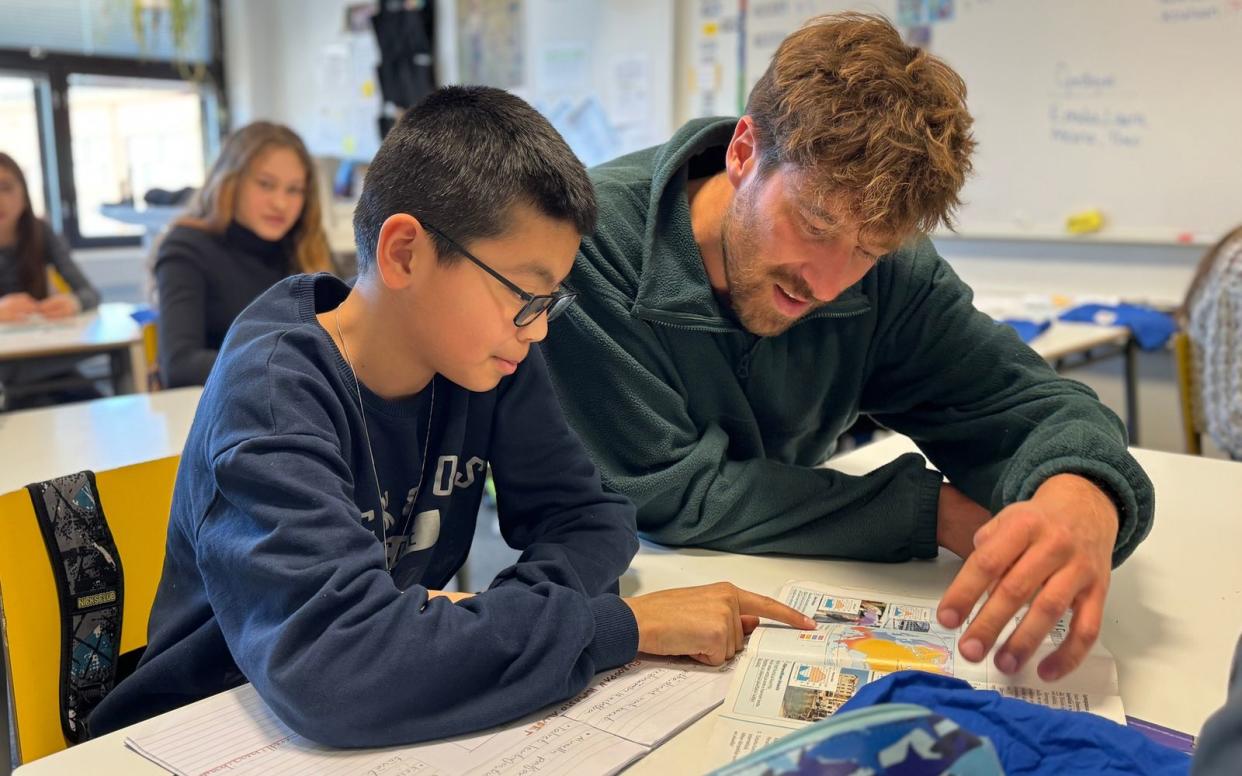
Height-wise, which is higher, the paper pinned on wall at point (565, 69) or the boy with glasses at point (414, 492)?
the paper pinned on wall at point (565, 69)

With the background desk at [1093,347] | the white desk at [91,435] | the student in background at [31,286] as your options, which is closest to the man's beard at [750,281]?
the white desk at [91,435]

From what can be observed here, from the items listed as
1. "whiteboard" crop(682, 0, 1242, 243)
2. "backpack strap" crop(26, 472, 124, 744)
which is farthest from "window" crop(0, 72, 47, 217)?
"backpack strap" crop(26, 472, 124, 744)

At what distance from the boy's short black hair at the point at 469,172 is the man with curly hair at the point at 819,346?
0.23 m

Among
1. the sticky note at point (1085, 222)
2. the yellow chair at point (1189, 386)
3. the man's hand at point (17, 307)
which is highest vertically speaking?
the sticky note at point (1085, 222)

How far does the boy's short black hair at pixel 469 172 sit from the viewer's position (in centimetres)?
97

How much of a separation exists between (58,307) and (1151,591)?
3.71m

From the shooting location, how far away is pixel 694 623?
2.99ft

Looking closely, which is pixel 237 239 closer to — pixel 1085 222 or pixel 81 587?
pixel 81 587

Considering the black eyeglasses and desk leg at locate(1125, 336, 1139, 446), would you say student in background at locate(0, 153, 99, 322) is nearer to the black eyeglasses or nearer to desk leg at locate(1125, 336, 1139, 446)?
the black eyeglasses

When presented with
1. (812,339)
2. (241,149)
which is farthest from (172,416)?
(812,339)

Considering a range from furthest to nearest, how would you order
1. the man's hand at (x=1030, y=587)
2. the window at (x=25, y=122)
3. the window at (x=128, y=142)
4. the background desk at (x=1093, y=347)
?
the window at (x=128, y=142), the window at (x=25, y=122), the background desk at (x=1093, y=347), the man's hand at (x=1030, y=587)

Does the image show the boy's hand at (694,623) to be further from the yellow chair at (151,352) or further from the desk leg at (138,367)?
the desk leg at (138,367)

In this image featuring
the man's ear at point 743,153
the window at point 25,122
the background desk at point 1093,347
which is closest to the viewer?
the man's ear at point 743,153

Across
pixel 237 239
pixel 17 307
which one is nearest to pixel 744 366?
pixel 237 239
